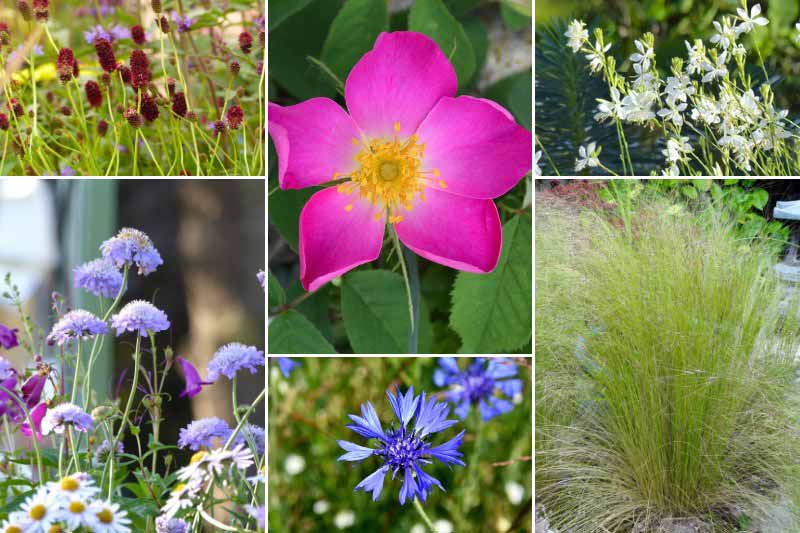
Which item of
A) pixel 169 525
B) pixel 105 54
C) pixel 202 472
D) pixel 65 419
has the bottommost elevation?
pixel 169 525

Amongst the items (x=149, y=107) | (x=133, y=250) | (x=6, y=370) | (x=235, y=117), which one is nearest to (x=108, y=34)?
(x=149, y=107)

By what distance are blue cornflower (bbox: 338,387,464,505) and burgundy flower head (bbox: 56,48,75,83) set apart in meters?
0.81

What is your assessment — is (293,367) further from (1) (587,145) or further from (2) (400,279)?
(1) (587,145)

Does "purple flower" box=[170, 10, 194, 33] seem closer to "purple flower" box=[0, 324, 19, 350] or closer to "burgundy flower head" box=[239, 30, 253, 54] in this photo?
"burgundy flower head" box=[239, 30, 253, 54]

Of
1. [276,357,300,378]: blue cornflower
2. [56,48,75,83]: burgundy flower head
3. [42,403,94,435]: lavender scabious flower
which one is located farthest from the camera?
[276,357,300,378]: blue cornflower

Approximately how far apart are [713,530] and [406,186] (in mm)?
873

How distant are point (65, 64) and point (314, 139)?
0.47 meters

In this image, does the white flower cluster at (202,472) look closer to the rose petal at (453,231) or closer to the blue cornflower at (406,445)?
the blue cornflower at (406,445)

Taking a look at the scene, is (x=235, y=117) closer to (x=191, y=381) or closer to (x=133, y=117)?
(x=133, y=117)

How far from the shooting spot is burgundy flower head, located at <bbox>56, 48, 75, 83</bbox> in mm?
1533

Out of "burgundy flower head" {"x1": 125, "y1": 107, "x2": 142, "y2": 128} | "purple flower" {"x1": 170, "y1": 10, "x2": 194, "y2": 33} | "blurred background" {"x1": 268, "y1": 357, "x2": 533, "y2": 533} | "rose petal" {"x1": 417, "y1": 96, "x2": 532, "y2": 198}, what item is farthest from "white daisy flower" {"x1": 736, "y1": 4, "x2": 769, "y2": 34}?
"burgundy flower head" {"x1": 125, "y1": 107, "x2": 142, "y2": 128}

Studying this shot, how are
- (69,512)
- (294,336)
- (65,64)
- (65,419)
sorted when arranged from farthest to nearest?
(294,336)
(65,64)
(65,419)
(69,512)

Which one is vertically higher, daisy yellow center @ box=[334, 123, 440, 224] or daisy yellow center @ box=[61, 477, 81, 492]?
daisy yellow center @ box=[334, 123, 440, 224]

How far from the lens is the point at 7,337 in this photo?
1627mm
